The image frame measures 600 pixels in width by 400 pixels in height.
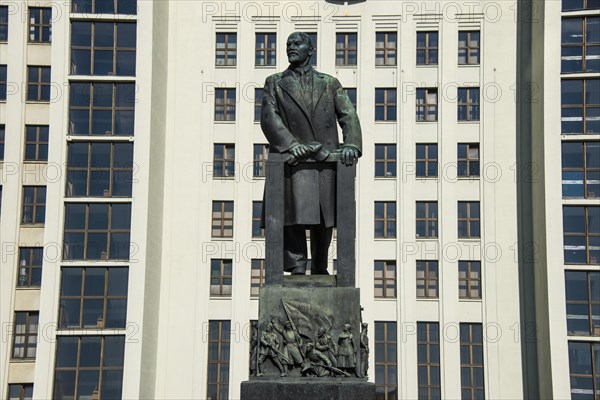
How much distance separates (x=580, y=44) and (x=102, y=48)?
23.7 metres

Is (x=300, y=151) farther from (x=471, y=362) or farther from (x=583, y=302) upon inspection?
(x=471, y=362)

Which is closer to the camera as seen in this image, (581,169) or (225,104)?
(581,169)

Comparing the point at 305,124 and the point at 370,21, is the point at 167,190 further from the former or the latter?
the point at 305,124

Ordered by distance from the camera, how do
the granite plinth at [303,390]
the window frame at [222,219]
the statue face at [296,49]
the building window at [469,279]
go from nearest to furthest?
the granite plinth at [303,390]
the statue face at [296,49]
the building window at [469,279]
the window frame at [222,219]

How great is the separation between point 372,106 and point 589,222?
12.6 metres

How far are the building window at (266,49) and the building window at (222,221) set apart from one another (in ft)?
26.2

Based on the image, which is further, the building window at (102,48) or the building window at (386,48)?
the building window at (386,48)

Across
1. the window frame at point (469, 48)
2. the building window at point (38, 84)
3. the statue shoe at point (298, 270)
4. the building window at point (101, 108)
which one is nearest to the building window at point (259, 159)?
the building window at point (101, 108)

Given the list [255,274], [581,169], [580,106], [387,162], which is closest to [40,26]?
[255,274]

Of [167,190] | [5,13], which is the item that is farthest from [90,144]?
[5,13]

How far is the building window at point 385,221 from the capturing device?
58.3 m

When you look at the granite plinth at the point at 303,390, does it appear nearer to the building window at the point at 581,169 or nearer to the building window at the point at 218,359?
the building window at the point at 218,359

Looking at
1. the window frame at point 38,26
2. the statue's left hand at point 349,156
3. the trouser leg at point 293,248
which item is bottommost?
the trouser leg at point 293,248

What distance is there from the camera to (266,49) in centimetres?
6006
